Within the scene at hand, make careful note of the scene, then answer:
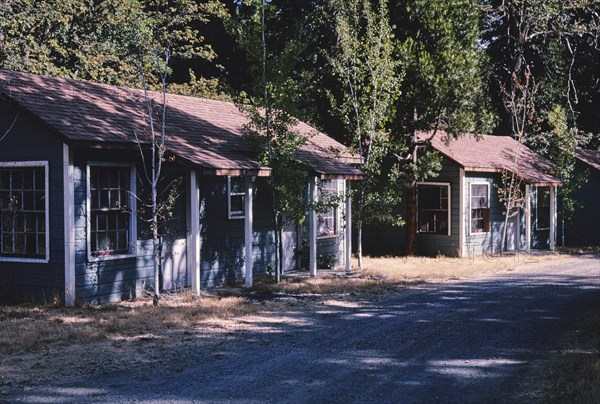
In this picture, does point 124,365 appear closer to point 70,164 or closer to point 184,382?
point 184,382

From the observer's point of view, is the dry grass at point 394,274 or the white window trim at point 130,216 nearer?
the white window trim at point 130,216

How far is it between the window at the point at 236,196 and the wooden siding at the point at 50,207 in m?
4.63

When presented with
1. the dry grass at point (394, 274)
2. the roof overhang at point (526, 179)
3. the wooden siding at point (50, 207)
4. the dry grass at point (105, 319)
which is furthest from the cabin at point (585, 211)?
the wooden siding at point (50, 207)

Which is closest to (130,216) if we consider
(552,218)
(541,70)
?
(552,218)

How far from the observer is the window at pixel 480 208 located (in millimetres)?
24297

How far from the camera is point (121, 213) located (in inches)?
551

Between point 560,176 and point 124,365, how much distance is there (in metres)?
23.5

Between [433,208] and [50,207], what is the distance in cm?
1466

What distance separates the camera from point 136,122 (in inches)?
579

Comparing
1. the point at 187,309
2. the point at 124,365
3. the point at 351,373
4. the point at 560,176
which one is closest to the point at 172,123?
the point at 187,309

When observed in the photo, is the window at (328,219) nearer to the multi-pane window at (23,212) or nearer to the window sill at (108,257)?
the window sill at (108,257)

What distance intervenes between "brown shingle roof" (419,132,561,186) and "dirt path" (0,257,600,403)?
10708 mm

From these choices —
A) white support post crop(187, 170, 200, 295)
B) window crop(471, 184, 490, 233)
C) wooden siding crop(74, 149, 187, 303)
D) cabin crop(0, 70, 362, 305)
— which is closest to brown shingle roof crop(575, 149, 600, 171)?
window crop(471, 184, 490, 233)

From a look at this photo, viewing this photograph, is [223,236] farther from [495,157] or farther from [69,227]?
[495,157]
